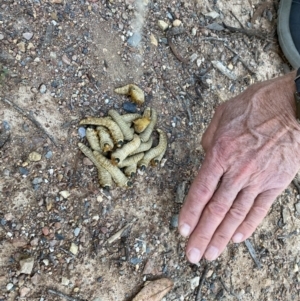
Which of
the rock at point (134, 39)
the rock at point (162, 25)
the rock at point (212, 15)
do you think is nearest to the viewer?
the rock at point (134, 39)

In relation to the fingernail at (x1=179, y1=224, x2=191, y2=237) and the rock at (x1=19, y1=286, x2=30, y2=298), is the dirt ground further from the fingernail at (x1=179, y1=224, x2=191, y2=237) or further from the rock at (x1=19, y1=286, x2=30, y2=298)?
the fingernail at (x1=179, y1=224, x2=191, y2=237)

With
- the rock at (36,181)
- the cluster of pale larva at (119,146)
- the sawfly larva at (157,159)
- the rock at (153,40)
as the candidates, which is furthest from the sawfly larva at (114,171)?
the rock at (153,40)

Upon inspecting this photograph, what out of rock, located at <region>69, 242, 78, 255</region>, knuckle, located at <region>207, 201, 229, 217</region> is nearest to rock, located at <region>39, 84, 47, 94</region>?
rock, located at <region>69, 242, 78, 255</region>

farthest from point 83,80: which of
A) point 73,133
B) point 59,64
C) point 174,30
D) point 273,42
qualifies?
point 273,42

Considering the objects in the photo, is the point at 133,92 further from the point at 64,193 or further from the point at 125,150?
the point at 64,193

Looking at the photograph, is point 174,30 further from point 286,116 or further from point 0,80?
point 0,80

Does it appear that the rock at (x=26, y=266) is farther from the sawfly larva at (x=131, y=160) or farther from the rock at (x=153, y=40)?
the rock at (x=153, y=40)
